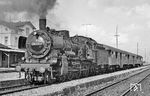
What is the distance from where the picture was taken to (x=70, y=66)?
16953 mm

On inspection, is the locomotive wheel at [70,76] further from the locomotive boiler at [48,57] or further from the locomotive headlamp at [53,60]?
the locomotive headlamp at [53,60]

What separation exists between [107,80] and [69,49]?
A: 12.9 ft

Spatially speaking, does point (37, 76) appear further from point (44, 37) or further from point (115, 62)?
point (115, 62)

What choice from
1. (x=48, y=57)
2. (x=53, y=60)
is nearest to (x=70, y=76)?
(x=48, y=57)

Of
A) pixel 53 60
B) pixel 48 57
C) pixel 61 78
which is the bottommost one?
pixel 61 78

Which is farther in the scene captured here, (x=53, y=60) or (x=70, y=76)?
(x=70, y=76)

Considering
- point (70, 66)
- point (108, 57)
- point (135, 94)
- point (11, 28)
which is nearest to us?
point (135, 94)

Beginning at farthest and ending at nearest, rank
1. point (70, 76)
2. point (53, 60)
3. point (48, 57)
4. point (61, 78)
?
point (70, 76)
point (61, 78)
point (48, 57)
point (53, 60)

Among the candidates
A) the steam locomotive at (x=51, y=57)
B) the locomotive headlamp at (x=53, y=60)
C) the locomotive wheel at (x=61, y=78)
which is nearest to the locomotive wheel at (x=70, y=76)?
the steam locomotive at (x=51, y=57)

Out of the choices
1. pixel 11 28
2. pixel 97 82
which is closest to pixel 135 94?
pixel 97 82

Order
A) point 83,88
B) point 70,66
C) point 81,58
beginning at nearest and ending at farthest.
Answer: point 83,88 → point 70,66 → point 81,58

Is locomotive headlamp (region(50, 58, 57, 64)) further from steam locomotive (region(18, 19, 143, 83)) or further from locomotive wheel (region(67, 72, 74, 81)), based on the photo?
locomotive wheel (region(67, 72, 74, 81))

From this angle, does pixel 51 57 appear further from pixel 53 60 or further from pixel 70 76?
pixel 70 76

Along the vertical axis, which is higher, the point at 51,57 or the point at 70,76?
the point at 51,57
